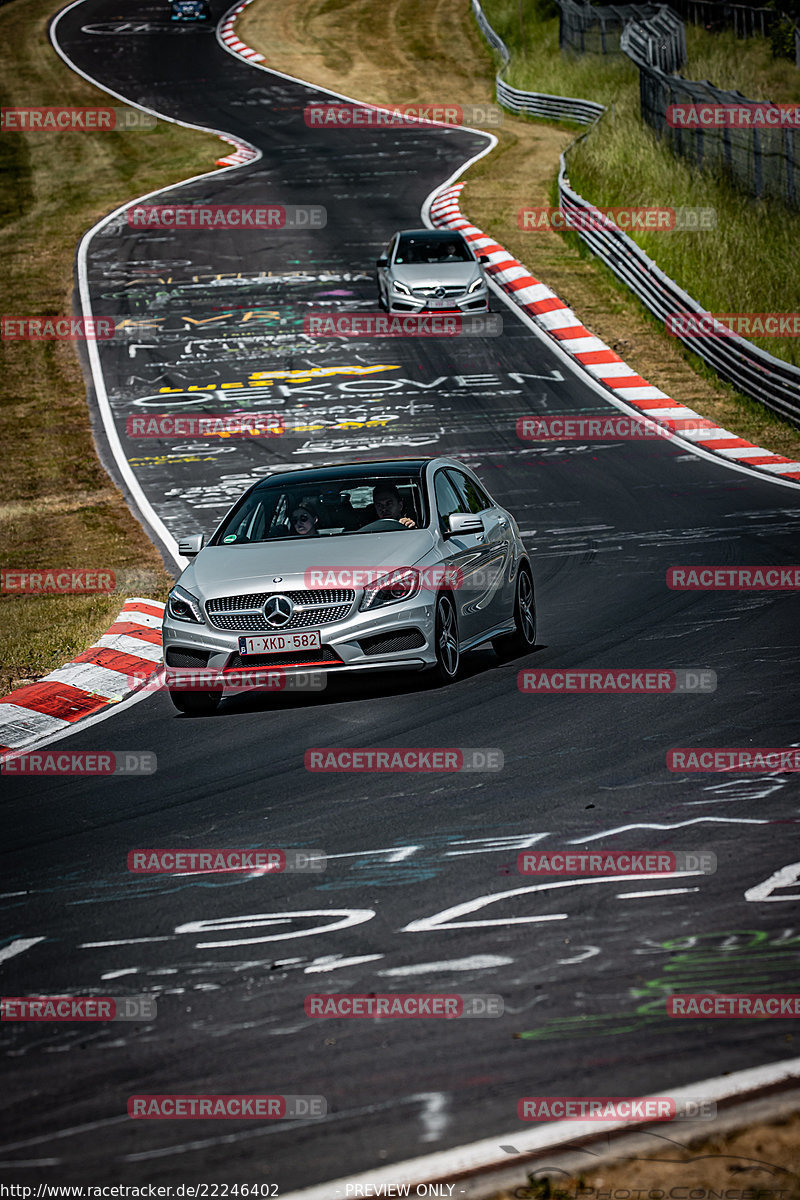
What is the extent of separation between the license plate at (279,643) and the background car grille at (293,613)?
7 cm

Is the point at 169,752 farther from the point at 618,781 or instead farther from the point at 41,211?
the point at 41,211

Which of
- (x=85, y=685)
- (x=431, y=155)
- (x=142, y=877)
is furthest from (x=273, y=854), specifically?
(x=431, y=155)

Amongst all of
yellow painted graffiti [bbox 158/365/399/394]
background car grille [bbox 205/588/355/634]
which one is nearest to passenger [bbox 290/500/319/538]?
background car grille [bbox 205/588/355/634]

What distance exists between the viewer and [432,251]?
2891 centimetres

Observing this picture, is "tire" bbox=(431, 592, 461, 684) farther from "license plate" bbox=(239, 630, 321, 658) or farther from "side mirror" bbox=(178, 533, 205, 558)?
"side mirror" bbox=(178, 533, 205, 558)

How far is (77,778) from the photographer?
896 centimetres

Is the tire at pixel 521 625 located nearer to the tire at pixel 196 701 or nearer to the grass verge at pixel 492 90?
the tire at pixel 196 701

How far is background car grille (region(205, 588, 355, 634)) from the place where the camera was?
10141mm

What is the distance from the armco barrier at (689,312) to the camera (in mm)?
22016

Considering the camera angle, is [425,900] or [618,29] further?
[618,29]

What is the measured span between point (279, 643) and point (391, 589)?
0.79m

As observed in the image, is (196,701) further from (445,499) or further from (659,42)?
(659,42)

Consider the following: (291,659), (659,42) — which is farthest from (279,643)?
(659,42)

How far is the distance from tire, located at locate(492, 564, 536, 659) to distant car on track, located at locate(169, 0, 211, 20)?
66.1 metres
